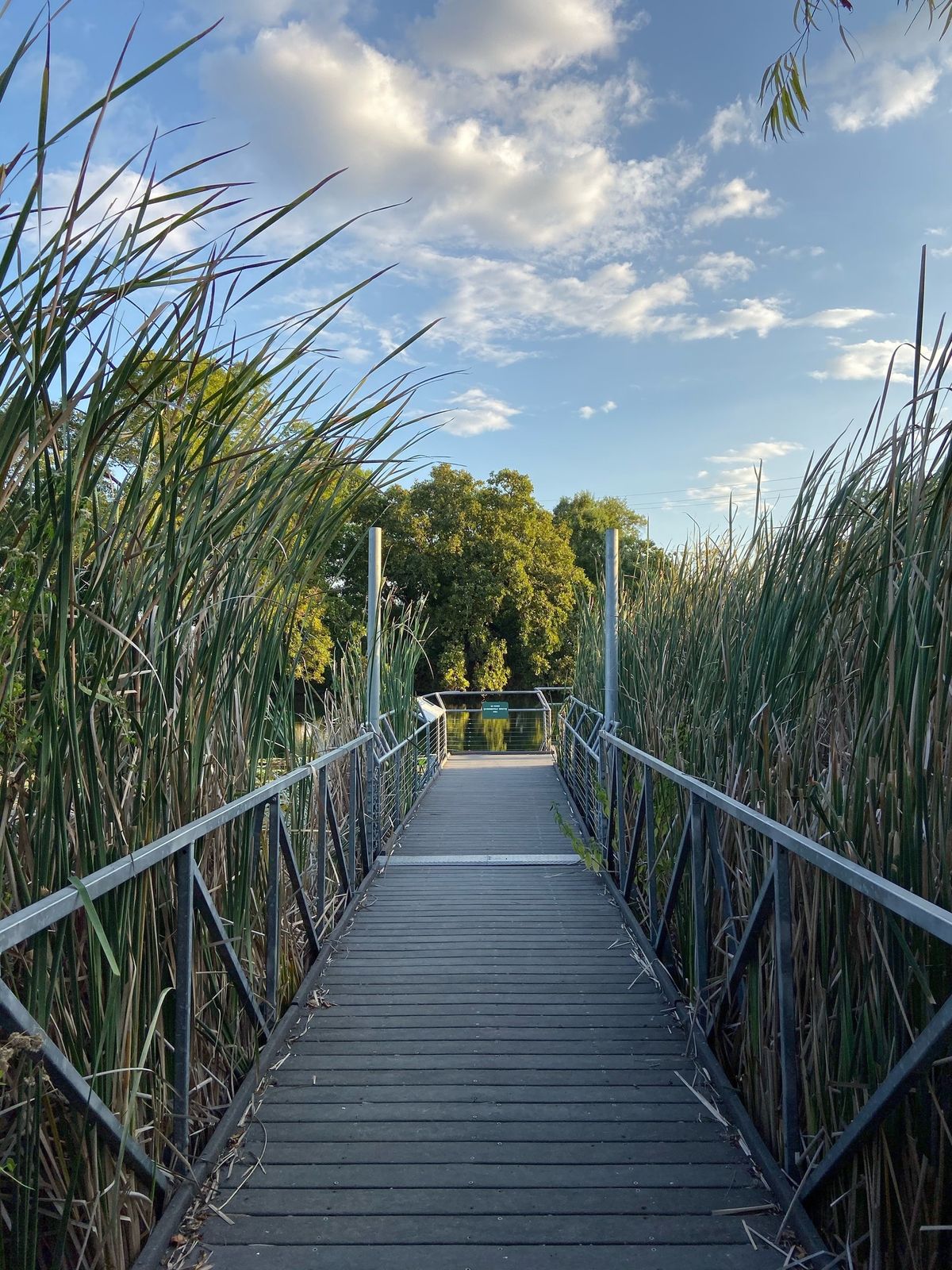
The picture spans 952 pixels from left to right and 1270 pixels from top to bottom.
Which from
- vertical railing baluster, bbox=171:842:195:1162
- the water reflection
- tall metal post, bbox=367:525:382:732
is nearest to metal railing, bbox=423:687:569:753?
the water reflection

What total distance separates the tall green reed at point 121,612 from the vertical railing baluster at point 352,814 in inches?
82.6

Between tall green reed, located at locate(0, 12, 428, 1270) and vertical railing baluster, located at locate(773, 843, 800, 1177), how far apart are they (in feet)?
4.00

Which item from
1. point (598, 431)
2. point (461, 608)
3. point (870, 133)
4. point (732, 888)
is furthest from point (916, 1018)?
point (461, 608)

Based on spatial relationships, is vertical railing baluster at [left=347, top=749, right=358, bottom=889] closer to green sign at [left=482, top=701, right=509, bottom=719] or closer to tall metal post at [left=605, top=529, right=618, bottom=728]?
tall metal post at [left=605, top=529, right=618, bottom=728]

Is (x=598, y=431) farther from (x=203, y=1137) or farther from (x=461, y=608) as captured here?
(x=203, y=1137)

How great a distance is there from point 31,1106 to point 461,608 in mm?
19990

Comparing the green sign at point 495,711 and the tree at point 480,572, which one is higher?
the tree at point 480,572

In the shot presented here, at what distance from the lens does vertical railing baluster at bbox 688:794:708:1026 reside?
243 cm

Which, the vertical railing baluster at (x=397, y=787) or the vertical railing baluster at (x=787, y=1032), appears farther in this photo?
the vertical railing baluster at (x=397, y=787)

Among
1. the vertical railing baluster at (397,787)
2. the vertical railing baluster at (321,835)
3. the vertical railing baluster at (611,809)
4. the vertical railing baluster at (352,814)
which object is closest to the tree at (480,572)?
the vertical railing baluster at (397,787)

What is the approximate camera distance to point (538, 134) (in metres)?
5.17

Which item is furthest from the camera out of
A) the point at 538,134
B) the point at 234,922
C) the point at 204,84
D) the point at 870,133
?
the point at 538,134

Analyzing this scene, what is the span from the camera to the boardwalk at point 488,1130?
1663mm

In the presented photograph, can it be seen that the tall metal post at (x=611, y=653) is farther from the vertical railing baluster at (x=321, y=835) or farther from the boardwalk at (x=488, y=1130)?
the vertical railing baluster at (x=321, y=835)
